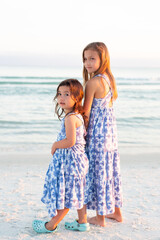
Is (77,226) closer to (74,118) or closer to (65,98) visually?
(74,118)

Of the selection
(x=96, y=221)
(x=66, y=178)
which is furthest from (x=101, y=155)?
(x=96, y=221)

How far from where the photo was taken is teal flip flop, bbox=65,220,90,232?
10.8ft

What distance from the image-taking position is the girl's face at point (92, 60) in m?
3.17

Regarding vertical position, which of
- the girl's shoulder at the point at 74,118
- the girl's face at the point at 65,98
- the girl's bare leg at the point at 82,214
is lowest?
the girl's bare leg at the point at 82,214

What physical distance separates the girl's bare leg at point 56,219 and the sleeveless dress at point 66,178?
2.8 inches

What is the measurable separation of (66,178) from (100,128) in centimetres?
56

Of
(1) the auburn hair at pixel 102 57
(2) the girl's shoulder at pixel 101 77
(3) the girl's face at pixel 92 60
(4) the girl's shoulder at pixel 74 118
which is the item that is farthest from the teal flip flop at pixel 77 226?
(3) the girl's face at pixel 92 60

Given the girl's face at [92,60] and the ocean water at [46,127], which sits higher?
the girl's face at [92,60]

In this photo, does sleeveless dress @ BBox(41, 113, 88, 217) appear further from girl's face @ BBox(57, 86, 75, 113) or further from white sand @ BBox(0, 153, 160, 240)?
white sand @ BBox(0, 153, 160, 240)

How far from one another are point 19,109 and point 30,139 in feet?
17.2

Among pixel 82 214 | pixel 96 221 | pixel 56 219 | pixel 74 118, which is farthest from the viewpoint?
pixel 96 221

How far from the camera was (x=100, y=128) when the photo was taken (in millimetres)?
3205

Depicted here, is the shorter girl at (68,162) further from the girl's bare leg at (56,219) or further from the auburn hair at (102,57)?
the auburn hair at (102,57)

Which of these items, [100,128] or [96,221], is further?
[96,221]
